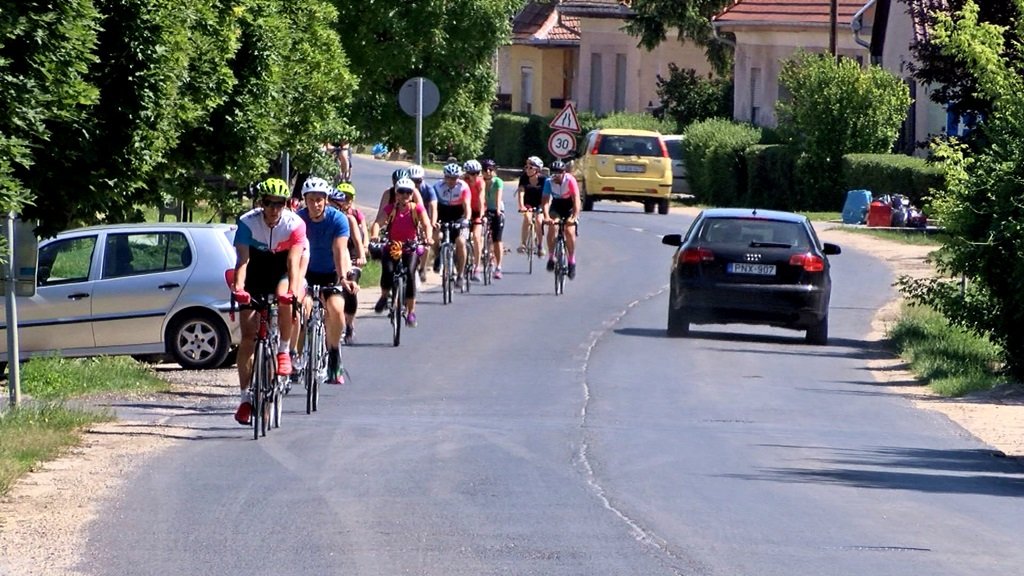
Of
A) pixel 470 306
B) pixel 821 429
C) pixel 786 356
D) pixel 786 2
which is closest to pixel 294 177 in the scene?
pixel 470 306

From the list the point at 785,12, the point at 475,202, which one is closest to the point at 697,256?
the point at 475,202

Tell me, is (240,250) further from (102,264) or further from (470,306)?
(470,306)

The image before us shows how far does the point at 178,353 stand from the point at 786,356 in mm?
6344

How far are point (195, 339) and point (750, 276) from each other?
6.25m

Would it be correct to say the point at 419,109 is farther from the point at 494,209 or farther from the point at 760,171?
the point at 760,171

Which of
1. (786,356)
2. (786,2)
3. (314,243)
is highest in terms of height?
(786,2)

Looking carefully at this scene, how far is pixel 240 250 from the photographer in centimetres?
1295

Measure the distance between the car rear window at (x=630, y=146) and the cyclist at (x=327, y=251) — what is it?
95.0ft

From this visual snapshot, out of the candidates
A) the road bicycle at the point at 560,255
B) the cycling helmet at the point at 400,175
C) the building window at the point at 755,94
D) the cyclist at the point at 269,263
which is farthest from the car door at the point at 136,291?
the building window at the point at 755,94

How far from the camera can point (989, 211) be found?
18.9 m

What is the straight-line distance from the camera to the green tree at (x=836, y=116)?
150ft

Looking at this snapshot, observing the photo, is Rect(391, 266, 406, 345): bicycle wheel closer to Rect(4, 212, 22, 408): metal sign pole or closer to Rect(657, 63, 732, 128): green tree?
Rect(4, 212, 22, 408): metal sign pole

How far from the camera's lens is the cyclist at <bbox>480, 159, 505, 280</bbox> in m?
27.5

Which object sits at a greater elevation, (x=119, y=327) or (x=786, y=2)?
(x=786, y=2)
